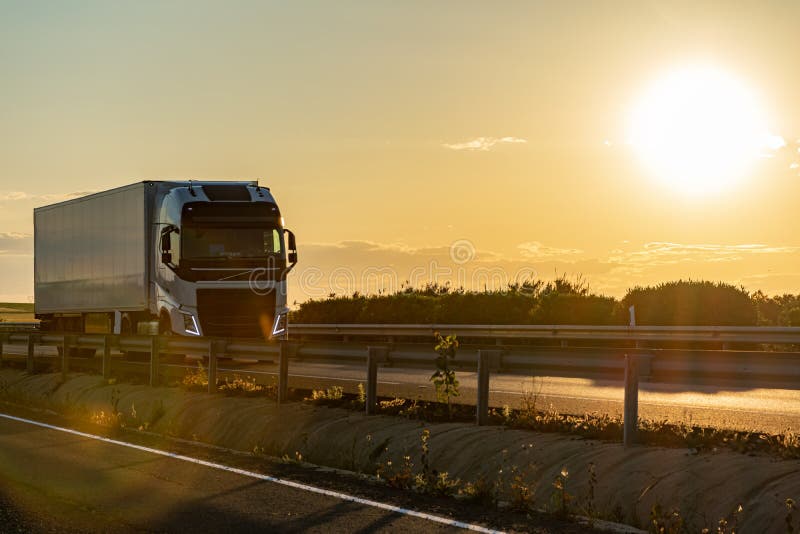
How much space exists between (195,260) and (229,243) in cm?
87

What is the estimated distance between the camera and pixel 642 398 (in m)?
16.3

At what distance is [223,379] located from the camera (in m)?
17.0

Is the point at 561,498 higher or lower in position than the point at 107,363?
higher

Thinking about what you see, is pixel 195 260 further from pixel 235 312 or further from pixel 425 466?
pixel 425 466

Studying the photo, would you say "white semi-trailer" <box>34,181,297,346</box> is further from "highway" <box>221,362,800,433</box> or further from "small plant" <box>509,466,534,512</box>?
"small plant" <box>509,466,534,512</box>

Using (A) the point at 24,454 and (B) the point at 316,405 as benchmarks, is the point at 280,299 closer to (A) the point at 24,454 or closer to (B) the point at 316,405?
(B) the point at 316,405

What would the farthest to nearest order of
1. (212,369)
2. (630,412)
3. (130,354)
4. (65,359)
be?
(130,354) < (65,359) < (212,369) < (630,412)

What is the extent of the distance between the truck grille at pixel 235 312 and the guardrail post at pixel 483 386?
12321 millimetres

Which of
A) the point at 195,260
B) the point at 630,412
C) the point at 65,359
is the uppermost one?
the point at 195,260

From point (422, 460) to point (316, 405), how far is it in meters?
4.21

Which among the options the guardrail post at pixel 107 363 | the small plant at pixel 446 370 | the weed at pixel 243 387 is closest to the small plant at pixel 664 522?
the small plant at pixel 446 370

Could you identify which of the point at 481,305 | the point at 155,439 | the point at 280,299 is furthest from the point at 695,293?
the point at 155,439

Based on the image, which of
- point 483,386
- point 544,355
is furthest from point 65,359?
point 544,355

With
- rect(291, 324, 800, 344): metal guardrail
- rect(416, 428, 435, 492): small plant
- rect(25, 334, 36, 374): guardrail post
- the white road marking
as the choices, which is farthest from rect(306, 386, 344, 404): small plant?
rect(25, 334, 36, 374): guardrail post
